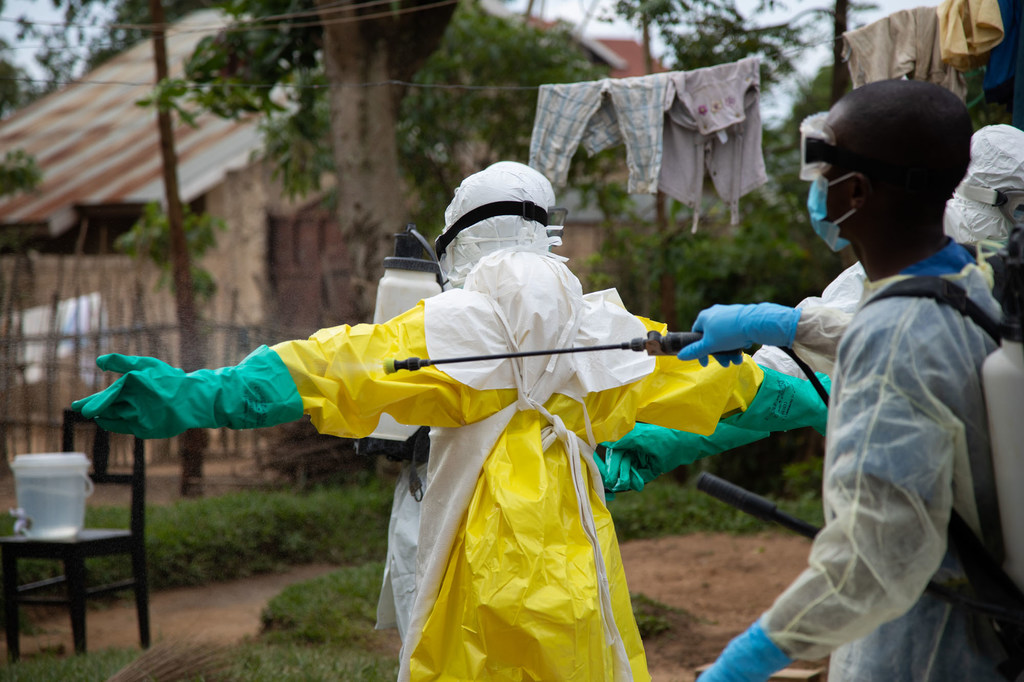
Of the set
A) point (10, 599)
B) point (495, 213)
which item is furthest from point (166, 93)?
point (495, 213)

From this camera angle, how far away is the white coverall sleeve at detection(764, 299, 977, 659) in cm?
141

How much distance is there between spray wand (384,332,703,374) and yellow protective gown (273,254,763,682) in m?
0.05

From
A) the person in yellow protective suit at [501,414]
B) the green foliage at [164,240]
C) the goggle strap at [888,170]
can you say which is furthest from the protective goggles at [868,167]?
the green foliage at [164,240]

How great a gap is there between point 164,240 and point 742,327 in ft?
29.3

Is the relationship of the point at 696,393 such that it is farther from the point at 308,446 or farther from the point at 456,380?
the point at 308,446

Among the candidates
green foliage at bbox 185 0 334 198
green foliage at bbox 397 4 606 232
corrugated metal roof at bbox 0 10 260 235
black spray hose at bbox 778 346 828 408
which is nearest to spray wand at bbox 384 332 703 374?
black spray hose at bbox 778 346 828 408

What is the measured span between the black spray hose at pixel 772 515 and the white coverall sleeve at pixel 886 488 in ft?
0.32

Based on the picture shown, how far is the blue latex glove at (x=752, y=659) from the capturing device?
4.85 feet

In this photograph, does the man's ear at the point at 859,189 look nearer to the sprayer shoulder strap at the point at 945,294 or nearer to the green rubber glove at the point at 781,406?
the sprayer shoulder strap at the point at 945,294

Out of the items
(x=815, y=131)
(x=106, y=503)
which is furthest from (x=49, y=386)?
(x=815, y=131)

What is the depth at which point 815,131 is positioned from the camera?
1.68 metres

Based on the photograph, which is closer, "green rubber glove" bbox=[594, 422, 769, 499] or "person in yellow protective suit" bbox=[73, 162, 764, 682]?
"person in yellow protective suit" bbox=[73, 162, 764, 682]

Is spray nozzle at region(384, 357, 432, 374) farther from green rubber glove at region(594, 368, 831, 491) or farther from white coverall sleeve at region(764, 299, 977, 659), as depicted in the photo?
white coverall sleeve at region(764, 299, 977, 659)

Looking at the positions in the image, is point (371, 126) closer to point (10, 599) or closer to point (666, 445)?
point (10, 599)
